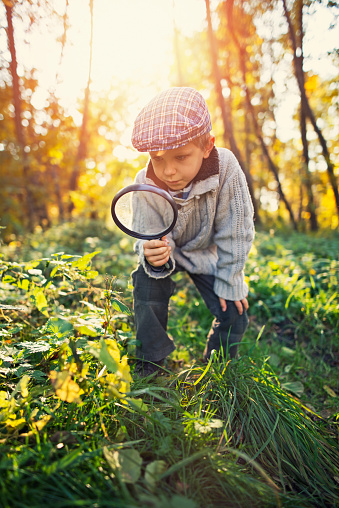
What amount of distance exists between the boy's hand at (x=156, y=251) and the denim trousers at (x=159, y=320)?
245 millimetres

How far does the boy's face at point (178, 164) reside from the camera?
1.76 m

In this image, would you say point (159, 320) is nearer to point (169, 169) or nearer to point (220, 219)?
point (220, 219)

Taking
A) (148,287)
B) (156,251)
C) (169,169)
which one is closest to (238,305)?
(148,287)

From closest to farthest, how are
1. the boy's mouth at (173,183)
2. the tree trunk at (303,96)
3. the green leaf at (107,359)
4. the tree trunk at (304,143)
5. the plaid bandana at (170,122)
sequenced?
the green leaf at (107,359) < the plaid bandana at (170,122) < the boy's mouth at (173,183) < the tree trunk at (303,96) < the tree trunk at (304,143)

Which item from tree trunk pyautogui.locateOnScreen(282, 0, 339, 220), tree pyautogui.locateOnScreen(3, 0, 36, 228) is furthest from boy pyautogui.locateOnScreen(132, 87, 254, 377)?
tree trunk pyautogui.locateOnScreen(282, 0, 339, 220)

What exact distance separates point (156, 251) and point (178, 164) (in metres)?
0.53

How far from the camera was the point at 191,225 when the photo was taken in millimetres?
2207

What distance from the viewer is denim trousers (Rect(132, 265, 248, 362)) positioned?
1957 millimetres

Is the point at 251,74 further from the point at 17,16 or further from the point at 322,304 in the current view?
the point at 322,304

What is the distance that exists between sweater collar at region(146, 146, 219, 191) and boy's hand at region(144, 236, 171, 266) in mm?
461

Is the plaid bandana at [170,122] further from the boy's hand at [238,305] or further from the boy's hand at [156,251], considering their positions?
the boy's hand at [238,305]

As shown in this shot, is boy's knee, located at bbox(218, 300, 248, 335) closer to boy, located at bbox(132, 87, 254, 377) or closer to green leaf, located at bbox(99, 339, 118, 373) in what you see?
boy, located at bbox(132, 87, 254, 377)

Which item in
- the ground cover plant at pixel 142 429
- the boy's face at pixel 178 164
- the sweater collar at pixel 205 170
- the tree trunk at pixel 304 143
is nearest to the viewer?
the ground cover plant at pixel 142 429

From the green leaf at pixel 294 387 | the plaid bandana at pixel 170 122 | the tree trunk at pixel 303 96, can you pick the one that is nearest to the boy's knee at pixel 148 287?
the plaid bandana at pixel 170 122
